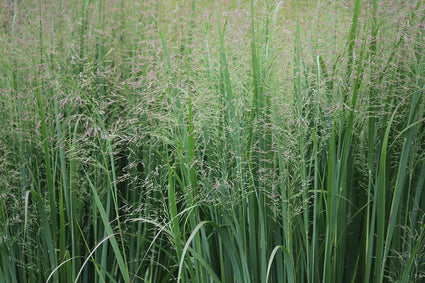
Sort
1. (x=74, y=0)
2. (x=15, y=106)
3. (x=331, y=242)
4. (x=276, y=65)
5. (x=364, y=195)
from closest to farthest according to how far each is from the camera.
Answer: (x=331, y=242) < (x=276, y=65) < (x=364, y=195) < (x=15, y=106) < (x=74, y=0)

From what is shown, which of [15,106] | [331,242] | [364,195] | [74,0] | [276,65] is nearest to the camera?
[331,242]

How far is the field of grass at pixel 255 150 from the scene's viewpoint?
4.11 ft

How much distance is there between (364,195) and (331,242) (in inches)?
13.8

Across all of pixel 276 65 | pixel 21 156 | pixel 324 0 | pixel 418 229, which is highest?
pixel 324 0

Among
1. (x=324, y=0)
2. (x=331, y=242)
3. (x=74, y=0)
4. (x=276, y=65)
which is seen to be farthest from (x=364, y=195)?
(x=74, y=0)

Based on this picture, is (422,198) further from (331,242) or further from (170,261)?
(170,261)

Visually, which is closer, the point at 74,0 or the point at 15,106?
the point at 15,106

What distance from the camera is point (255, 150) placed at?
1348 mm

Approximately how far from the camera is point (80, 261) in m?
1.59

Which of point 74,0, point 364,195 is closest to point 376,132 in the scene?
point 364,195

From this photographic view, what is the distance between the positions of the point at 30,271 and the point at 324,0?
1.32m

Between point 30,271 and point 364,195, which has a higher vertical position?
point 364,195

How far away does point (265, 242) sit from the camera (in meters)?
1.30

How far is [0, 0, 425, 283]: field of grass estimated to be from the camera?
4.11 feet
